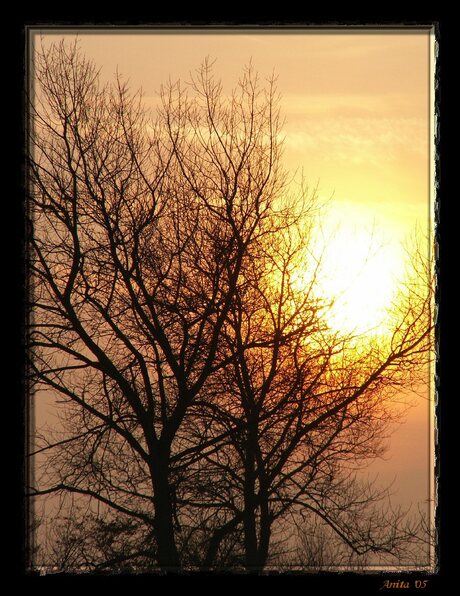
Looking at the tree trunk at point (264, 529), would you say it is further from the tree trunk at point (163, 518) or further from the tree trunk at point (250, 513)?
the tree trunk at point (163, 518)

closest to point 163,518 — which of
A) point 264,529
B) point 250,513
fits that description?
point 250,513

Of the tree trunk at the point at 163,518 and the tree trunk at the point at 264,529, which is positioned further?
the tree trunk at the point at 163,518

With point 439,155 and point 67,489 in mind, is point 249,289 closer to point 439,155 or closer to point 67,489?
point 67,489

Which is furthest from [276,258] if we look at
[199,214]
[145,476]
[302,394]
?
[145,476]

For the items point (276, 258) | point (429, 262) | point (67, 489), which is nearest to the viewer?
point (429, 262)

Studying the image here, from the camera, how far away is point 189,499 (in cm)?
771

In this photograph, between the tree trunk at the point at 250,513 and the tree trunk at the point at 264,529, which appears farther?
the tree trunk at the point at 250,513

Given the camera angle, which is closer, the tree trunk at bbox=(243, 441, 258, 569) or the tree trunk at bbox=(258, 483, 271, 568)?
the tree trunk at bbox=(258, 483, 271, 568)

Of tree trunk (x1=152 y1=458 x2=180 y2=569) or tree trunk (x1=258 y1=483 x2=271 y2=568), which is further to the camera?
tree trunk (x1=152 y1=458 x2=180 y2=569)

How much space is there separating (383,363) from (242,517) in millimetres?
2180

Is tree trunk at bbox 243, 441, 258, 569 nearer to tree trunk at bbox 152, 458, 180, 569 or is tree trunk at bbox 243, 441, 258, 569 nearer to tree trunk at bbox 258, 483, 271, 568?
tree trunk at bbox 258, 483, 271, 568

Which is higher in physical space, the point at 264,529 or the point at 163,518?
the point at 163,518

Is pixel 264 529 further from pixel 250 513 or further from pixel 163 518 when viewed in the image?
pixel 163 518

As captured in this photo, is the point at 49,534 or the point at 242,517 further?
the point at 242,517
